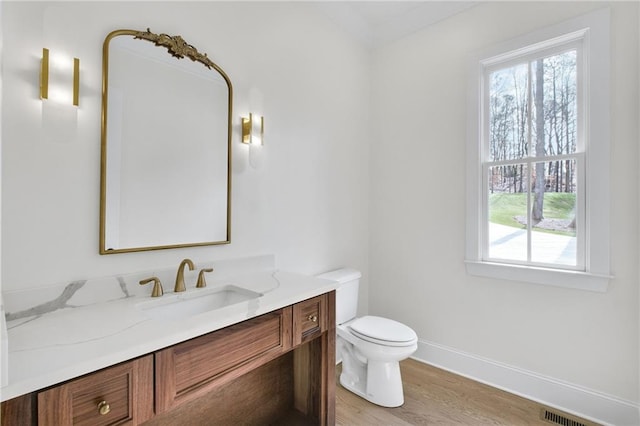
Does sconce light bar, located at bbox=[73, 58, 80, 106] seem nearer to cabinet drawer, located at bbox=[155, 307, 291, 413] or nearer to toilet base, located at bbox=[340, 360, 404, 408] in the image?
cabinet drawer, located at bbox=[155, 307, 291, 413]

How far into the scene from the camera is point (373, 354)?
72.9 inches

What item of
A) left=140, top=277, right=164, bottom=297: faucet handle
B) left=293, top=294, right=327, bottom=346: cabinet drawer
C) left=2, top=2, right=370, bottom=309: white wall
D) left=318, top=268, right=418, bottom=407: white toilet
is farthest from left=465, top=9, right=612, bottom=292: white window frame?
left=140, top=277, right=164, bottom=297: faucet handle

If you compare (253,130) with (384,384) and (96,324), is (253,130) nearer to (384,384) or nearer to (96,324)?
(96,324)

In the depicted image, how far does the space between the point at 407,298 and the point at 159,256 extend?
6.23 feet

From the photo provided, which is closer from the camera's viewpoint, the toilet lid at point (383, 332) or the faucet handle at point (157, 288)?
the faucet handle at point (157, 288)

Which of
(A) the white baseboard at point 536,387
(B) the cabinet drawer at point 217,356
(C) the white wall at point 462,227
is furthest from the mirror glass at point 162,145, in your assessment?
(A) the white baseboard at point 536,387

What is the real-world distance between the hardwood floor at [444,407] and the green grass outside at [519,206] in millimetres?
1114

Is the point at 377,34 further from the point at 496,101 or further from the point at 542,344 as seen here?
the point at 542,344

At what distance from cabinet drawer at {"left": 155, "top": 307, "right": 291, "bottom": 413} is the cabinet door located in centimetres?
4

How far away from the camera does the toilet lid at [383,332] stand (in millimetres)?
1784

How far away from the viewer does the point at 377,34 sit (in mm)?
2658

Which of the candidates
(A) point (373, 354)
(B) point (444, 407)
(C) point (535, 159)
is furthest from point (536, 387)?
(C) point (535, 159)

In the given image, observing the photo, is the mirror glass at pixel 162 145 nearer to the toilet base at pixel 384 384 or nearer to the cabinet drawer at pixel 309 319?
the cabinet drawer at pixel 309 319

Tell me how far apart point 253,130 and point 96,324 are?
1207mm
